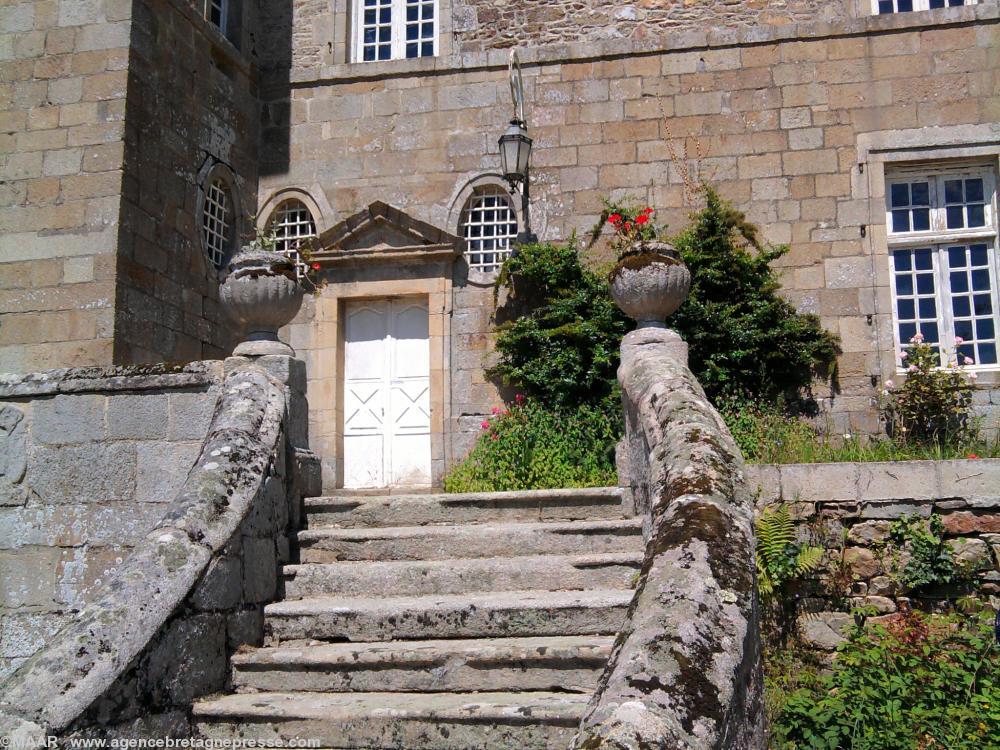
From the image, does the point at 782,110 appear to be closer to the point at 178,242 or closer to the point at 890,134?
the point at 890,134

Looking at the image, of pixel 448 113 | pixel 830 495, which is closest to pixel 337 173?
pixel 448 113

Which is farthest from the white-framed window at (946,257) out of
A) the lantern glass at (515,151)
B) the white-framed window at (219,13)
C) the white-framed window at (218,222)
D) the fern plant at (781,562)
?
the white-framed window at (219,13)

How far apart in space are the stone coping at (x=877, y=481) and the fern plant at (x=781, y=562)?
0.62 ft

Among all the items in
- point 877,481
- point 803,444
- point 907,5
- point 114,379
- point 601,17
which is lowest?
point 877,481

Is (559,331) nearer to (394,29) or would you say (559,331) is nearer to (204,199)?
(204,199)

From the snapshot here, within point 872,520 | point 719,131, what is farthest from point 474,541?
point 719,131

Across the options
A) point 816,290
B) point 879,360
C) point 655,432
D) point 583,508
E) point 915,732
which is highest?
point 816,290

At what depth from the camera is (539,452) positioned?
8.47 meters

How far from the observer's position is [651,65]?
9.56m

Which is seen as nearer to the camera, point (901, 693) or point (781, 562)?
point (901, 693)

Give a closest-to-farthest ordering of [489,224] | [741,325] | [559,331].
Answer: [741,325] < [559,331] < [489,224]

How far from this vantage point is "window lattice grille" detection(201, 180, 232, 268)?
9180mm

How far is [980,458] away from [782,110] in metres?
4.53

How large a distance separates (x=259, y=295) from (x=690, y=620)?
3283 millimetres
